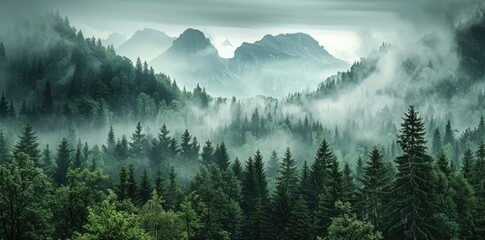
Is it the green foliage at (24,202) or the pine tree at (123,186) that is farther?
the pine tree at (123,186)

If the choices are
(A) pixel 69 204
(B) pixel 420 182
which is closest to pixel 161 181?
(A) pixel 69 204

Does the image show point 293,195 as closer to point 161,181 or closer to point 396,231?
point 161,181

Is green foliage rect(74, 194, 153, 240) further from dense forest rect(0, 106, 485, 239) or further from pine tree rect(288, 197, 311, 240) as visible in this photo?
pine tree rect(288, 197, 311, 240)

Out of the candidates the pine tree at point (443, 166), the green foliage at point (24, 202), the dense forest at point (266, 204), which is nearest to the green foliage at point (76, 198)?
the dense forest at point (266, 204)

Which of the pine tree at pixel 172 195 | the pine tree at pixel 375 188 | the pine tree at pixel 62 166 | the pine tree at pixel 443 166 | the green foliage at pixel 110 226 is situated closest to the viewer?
the green foliage at pixel 110 226

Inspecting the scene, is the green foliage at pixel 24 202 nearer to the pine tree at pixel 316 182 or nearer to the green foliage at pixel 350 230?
the green foliage at pixel 350 230

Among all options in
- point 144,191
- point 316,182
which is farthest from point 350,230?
point 144,191

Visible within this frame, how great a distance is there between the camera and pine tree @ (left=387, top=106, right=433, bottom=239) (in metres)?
62.6

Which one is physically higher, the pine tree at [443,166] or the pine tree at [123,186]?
the pine tree at [443,166]

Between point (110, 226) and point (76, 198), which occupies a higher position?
point (110, 226)

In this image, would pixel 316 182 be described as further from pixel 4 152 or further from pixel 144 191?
pixel 4 152

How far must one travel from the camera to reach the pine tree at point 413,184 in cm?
6256

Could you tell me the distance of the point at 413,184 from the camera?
63.0 metres

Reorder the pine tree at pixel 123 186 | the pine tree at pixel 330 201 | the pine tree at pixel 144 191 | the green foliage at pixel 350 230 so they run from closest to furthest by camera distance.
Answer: the green foliage at pixel 350 230 → the pine tree at pixel 330 201 → the pine tree at pixel 123 186 → the pine tree at pixel 144 191
